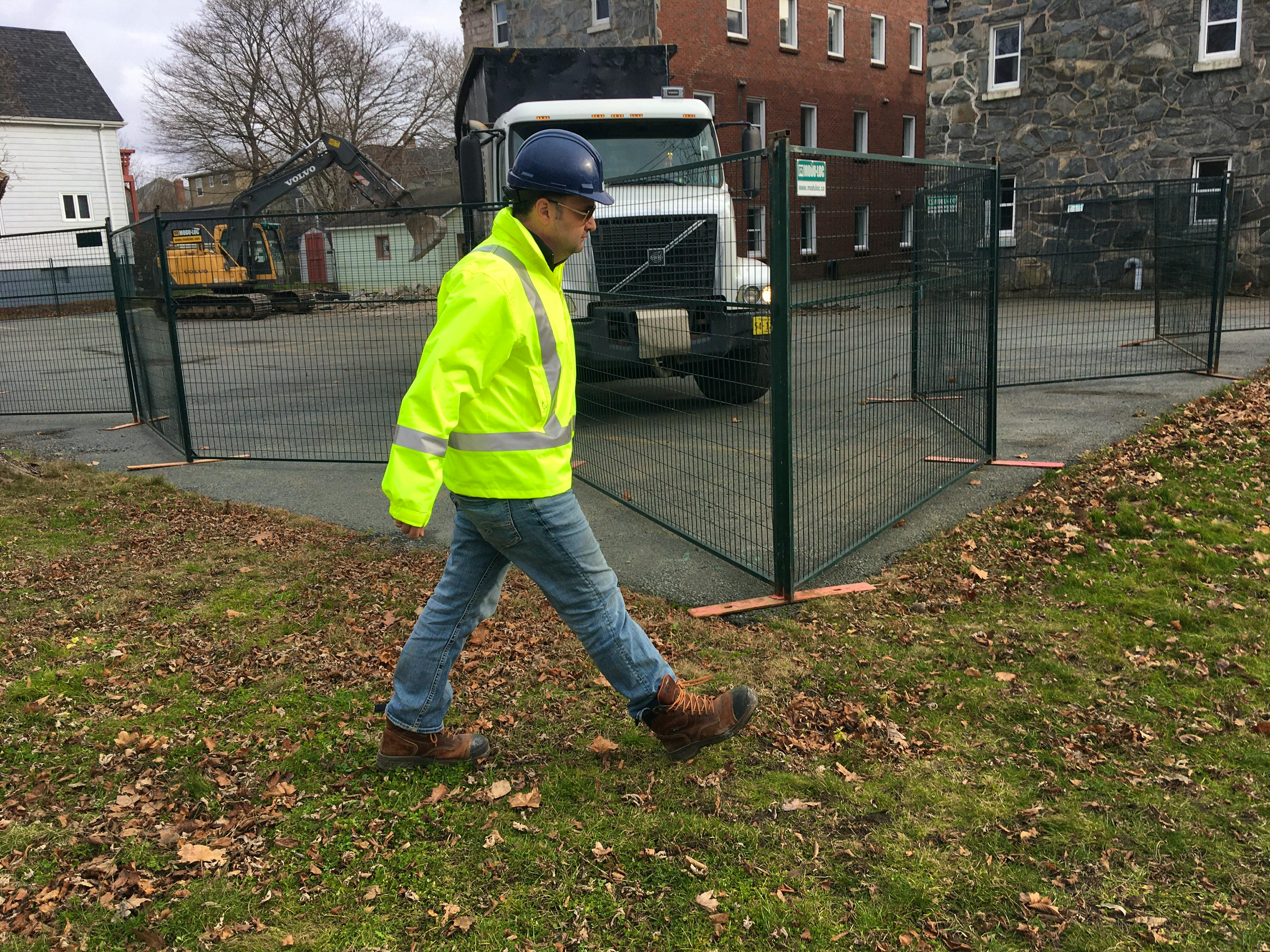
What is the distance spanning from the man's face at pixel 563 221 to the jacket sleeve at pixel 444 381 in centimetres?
30

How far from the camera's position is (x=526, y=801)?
134 inches

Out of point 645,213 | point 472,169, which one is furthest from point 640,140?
point 645,213

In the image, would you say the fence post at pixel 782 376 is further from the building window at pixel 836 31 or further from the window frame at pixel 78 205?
the window frame at pixel 78 205

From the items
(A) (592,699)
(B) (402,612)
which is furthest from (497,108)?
(A) (592,699)

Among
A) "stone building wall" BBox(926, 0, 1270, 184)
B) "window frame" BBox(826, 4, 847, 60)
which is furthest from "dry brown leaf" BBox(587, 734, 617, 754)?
"window frame" BBox(826, 4, 847, 60)

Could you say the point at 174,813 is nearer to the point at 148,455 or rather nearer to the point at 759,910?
the point at 759,910

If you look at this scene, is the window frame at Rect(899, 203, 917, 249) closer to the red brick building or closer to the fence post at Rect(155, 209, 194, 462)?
the fence post at Rect(155, 209, 194, 462)

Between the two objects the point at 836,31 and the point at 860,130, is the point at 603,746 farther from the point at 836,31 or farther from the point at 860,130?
the point at 860,130

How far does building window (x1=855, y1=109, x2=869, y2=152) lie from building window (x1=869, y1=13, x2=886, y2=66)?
1.81 metres

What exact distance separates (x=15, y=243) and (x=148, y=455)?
18.9 ft

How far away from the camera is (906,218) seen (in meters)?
6.68

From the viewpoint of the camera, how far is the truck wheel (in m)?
5.02

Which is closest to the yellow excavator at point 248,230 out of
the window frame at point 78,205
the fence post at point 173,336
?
the fence post at point 173,336

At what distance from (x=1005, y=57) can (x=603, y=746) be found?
73.6 ft
